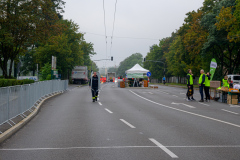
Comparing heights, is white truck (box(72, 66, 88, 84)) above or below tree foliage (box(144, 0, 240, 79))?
below

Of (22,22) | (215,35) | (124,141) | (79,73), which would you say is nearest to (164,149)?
(124,141)

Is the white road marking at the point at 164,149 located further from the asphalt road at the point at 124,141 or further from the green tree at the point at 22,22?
the green tree at the point at 22,22

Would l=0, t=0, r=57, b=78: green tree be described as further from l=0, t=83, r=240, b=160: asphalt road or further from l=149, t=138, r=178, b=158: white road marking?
l=149, t=138, r=178, b=158: white road marking

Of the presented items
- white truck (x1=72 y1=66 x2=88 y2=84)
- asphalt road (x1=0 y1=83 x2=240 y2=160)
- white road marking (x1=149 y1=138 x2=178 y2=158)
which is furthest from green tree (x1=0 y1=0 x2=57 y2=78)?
white truck (x1=72 y1=66 x2=88 y2=84)

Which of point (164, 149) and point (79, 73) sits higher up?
point (79, 73)

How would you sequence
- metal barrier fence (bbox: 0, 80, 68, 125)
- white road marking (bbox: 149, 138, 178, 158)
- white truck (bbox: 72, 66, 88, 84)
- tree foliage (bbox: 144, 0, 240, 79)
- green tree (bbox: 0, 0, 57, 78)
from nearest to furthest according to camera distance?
white road marking (bbox: 149, 138, 178, 158), metal barrier fence (bbox: 0, 80, 68, 125), green tree (bbox: 0, 0, 57, 78), tree foliage (bbox: 144, 0, 240, 79), white truck (bbox: 72, 66, 88, 84)

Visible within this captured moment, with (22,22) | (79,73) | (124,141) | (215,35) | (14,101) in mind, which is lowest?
(124,141)

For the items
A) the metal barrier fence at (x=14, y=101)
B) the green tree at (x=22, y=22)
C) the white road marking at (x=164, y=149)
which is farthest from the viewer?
the green tree at (x=22, y=22)

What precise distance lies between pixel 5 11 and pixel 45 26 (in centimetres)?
359

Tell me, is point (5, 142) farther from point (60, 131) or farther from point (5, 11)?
point (5, 11)

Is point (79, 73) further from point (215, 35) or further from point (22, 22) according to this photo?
point (22, 22)

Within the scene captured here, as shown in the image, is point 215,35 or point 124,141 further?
point 215,35

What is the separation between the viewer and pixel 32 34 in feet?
91.4

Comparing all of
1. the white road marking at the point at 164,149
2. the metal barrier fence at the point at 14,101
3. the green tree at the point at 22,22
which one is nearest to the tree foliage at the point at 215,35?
the green tree at the point at 22,22
